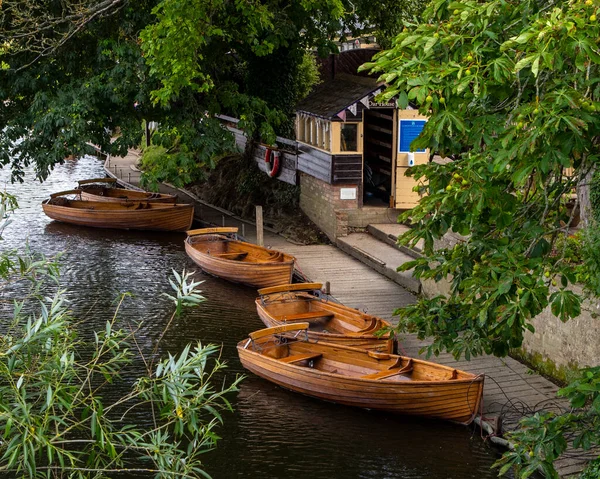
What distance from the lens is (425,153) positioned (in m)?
23.2

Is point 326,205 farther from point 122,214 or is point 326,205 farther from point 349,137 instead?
point 122,214

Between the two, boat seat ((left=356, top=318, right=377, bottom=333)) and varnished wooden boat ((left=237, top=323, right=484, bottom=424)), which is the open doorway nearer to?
boat seat ((left=356, top=318, right=377, bottom=333))

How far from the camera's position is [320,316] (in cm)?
1706

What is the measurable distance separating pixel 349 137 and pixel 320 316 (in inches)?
263

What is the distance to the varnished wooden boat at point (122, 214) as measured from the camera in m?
26.2

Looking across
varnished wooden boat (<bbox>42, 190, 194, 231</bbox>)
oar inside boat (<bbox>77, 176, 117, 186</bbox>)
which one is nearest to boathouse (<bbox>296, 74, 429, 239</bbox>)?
varnished wooden boat (<bbox>42, 190, 194, 231</bbox>)

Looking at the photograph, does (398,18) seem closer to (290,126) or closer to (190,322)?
(290,126)

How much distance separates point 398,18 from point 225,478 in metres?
16.7

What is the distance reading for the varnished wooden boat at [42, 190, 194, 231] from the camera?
26.2 metres

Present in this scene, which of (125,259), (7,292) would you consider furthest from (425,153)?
(7,292)

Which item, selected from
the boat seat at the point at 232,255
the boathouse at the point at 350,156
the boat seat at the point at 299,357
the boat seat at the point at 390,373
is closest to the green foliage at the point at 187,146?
the boathouse at the point at 350,156

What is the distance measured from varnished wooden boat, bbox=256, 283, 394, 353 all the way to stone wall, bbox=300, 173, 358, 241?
4845 mm

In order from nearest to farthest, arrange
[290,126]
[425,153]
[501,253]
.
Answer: [501,253]
[425,153]
[290,126]

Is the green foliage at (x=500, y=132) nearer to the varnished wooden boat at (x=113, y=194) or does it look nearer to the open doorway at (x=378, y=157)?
the open doorway at (x=378, y=157)
